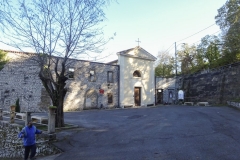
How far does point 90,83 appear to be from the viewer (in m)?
26.1

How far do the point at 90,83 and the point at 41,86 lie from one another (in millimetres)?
5923

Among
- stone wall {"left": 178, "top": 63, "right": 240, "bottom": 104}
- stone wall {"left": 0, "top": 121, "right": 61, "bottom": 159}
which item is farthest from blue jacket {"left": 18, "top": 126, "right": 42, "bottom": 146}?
stone wall {"left": 178, "top": 63, "right": 240, "bottom": 104}

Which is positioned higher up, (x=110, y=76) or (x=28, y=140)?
(x=110, y=76)

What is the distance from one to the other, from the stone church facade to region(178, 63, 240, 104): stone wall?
578 centimetres

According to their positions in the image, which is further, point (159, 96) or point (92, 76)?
point (159, 96)

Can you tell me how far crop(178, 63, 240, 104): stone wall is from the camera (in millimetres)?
24750

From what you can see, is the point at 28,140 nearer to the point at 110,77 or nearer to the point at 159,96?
the point at 110,77

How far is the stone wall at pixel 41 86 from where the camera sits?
19.9m

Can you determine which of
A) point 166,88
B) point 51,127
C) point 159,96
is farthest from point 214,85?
point 51,127

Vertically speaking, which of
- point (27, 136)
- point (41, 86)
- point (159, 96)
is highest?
point (41, 86)

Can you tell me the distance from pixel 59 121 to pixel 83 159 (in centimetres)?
579

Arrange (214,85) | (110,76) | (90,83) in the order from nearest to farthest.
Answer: (90,83) → (214,85) → (110,76)

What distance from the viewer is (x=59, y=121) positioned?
39.4ft

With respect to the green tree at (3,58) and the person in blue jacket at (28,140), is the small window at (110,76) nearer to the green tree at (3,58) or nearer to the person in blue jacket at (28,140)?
the green tree at (3,58)
